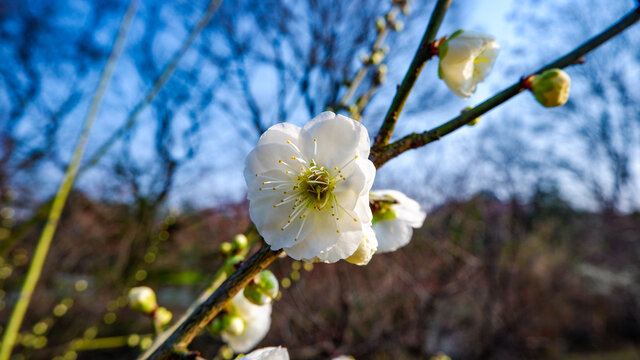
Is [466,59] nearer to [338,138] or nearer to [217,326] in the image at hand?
[338,138]

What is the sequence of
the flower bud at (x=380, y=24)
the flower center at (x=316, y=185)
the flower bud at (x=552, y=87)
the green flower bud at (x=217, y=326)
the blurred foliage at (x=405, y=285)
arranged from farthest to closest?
the blurred foliage at (x=405, y=285), the flower bud at (x=380, y=24), the green flower bud at (x=217, y=326), the flower center at (x=316, y=185), the flower bud at (x=552, y=87)

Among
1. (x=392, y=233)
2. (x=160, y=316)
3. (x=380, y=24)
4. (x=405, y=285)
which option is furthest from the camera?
(x=405, y=285)

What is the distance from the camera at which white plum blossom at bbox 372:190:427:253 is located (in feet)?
2.14

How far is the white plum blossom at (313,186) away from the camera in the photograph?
464mm

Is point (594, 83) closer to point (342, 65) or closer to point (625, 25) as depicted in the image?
point (342, 65)

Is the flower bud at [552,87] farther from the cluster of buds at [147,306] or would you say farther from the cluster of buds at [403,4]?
the cluster of buds at [403,4]

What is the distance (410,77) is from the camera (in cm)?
54

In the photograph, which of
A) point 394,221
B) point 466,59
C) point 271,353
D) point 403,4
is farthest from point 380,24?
point 271,353

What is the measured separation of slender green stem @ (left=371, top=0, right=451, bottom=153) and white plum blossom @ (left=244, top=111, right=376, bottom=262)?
1.9 inches

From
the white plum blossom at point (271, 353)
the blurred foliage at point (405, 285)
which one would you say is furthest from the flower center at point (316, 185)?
the blurred foliage at point (405, 285)

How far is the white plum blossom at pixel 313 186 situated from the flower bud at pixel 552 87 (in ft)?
0.77

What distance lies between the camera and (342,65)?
3562mm

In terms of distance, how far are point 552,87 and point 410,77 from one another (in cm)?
19

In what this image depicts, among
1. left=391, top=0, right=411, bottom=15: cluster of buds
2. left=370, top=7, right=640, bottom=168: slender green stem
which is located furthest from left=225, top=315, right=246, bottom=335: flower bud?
left=391, top=0, right=411, bottom=15: cluster of buds
